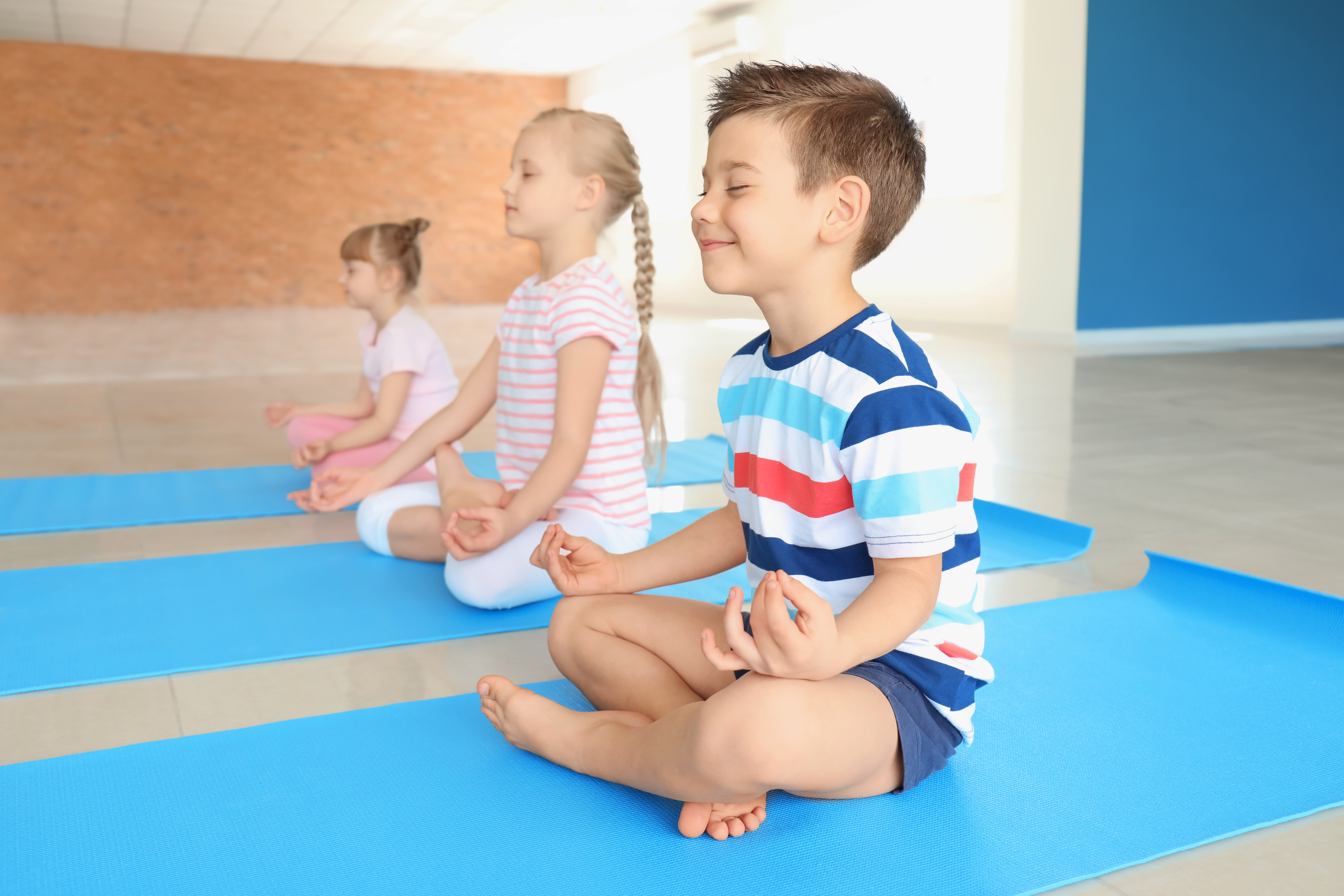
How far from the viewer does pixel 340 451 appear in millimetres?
2242

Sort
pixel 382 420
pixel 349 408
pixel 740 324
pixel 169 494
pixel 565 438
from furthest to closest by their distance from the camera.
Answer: pixel 740 324 < pixel 349 408 < pixel 169 494 < pixel 382 420 < pixel 565 438

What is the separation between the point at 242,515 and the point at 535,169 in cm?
104

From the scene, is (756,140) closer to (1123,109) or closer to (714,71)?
(1123,109)

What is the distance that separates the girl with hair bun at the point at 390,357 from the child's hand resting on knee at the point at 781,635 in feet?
5.14

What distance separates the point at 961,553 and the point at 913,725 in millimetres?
158

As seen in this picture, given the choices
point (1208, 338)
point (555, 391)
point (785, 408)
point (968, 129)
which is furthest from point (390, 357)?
point (968, 129)

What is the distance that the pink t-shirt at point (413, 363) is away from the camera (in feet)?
7.49

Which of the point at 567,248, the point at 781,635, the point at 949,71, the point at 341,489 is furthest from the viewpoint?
the point at 949,71

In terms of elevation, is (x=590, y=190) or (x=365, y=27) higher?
(x=365, y=27)

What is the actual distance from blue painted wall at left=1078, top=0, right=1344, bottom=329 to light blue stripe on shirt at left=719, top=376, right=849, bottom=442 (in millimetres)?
5559

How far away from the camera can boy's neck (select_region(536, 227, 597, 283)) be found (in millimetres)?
1635

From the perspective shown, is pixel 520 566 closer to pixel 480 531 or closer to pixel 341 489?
pixel 480 531

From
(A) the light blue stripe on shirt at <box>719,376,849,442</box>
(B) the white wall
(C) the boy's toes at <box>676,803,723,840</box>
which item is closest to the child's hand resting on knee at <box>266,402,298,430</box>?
(A) the light blue stripe on shirt at <box>719,376,849,442</box>

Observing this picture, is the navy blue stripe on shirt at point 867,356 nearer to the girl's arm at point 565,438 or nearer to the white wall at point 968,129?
the girl's arm at point 565,438
